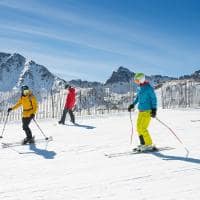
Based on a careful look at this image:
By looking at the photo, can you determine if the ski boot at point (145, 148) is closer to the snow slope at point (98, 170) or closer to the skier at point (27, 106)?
the snow slope at point (98, 170)

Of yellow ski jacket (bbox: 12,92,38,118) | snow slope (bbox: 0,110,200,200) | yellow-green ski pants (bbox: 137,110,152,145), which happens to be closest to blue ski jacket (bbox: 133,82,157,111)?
yellow-green ski pants (bbox: 137,110,152,145)

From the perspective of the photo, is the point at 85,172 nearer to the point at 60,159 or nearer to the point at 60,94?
the point at 60,159

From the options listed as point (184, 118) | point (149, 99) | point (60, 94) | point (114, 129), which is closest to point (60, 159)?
point (149, 99)

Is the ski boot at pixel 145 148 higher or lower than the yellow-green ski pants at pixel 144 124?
lower

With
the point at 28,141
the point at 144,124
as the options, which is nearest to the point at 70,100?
the point at 28,141

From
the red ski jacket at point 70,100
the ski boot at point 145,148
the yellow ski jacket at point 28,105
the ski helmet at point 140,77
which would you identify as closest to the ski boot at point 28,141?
the yellow ski jacket at point 28,105

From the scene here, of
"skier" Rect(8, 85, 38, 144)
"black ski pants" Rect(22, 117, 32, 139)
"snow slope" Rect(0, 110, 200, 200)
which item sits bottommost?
"snow slope" Rect(0, 110, 200, 200)

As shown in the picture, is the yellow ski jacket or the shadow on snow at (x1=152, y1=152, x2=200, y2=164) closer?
the shadow on snow at (x1=152, y1=152, x2=200, y2=164)

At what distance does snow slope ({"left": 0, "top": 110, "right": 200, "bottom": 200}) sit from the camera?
8.03 meters

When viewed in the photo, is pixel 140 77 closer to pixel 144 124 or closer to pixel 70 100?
pixel 144 124

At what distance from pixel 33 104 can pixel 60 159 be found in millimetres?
3584

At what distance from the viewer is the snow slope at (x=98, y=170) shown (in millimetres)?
8031

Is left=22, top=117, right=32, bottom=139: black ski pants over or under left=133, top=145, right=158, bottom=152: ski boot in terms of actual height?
over

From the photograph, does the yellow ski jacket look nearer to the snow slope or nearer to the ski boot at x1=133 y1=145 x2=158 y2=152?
the snow slope
